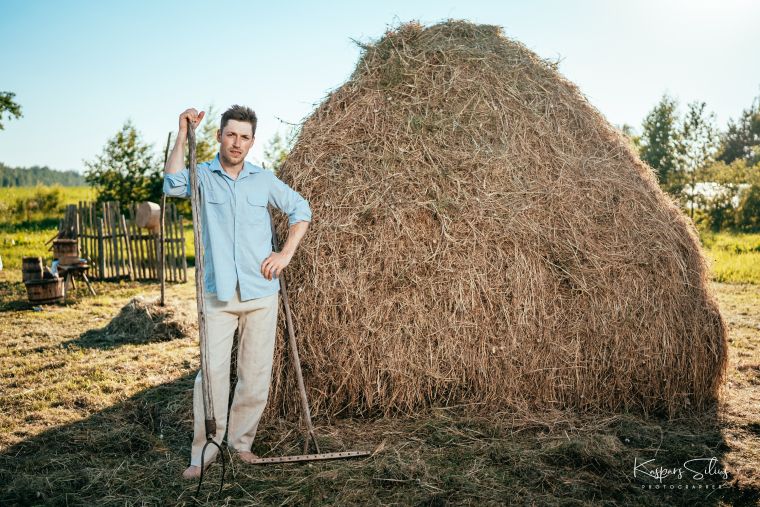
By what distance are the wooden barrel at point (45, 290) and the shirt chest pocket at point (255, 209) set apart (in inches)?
356

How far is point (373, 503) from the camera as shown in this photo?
11.7 feet

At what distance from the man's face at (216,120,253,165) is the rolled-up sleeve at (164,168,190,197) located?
284mm

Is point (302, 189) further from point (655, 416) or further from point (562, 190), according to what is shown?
point (655, 416)

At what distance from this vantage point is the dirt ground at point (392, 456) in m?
3.70

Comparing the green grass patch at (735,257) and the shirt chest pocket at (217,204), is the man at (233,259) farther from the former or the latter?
the green grass patch at (735,257)

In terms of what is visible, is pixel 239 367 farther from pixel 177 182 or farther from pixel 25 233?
pixel 25 233

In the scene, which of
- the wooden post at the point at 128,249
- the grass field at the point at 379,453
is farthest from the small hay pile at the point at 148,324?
the wooden post at the point at 128,249

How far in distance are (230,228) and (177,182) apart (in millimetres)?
448

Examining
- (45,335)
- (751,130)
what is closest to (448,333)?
(45,335)

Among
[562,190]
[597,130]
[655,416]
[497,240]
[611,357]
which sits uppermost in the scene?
[597,130]

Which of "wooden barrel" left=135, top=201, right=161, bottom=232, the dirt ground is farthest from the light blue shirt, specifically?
"wooden barrel" left=135, top=201, right=161, bottom=232

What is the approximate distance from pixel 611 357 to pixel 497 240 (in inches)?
54.6
